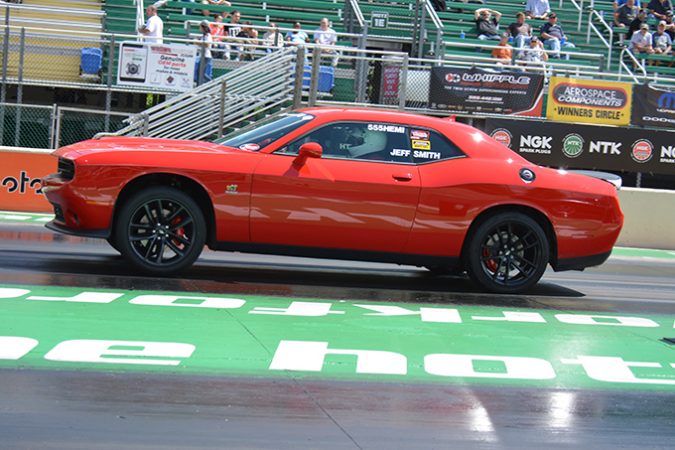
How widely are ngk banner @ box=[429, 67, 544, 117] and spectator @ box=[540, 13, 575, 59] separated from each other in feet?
18.7

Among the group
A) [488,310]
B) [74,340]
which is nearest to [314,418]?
[74,340]

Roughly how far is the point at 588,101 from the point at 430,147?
11047 mm

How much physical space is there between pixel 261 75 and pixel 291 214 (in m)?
10.8

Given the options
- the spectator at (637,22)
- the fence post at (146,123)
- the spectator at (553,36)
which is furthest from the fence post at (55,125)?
the spectator at (637,22)

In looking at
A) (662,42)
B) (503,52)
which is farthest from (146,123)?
(662,42)

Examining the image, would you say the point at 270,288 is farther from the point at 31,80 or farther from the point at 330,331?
the point at 31,80

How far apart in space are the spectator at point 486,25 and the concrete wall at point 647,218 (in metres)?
8.94

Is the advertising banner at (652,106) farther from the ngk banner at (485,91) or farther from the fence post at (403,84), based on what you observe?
the fence post at (403,84)

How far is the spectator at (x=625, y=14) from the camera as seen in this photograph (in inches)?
1088

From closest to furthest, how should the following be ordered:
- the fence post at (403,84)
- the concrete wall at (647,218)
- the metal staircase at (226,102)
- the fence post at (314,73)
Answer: the concrete wall at (647,218) → the fence post at (314,73) → the fence post at (403,84) → the metal staircase at (226,102)

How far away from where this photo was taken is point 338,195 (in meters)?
9.03

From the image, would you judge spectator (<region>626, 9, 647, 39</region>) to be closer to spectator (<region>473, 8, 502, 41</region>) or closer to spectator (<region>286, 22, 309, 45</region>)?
spectator (<region>473, 8, 502, 41</region>)

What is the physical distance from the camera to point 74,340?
6.43m

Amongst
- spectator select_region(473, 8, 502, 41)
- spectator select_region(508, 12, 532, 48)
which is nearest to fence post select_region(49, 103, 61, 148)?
spectator select_region(508, 12, 532, 48)
